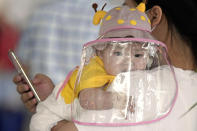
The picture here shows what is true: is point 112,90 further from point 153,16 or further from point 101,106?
point 153,16

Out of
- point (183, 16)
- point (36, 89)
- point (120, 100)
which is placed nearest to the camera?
point (120, 100)

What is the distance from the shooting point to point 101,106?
46 cm

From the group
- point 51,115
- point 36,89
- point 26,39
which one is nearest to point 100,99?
point 51,115

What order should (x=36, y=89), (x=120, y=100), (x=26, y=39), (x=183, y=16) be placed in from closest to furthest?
1. (x=120, y=100)
2. (x=183, y=16)
3. (x=36, y=89)
4. (x=26, y=39)

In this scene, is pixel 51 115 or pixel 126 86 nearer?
pixel 126 86

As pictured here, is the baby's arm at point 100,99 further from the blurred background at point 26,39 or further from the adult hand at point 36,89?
the blurred background at point 26,39

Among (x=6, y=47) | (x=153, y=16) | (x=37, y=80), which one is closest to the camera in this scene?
(x=153, y=16)

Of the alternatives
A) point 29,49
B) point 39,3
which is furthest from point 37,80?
point 39,3

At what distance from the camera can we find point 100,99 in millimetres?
455

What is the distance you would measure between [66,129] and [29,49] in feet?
1.90

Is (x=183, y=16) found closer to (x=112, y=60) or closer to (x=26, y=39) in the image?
(x=112, y=60)

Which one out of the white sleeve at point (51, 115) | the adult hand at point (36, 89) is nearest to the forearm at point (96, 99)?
the white sleeve at point (51, 115)

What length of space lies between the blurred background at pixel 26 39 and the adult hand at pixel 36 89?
0.16 metres

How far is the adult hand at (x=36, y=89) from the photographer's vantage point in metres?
0.78
